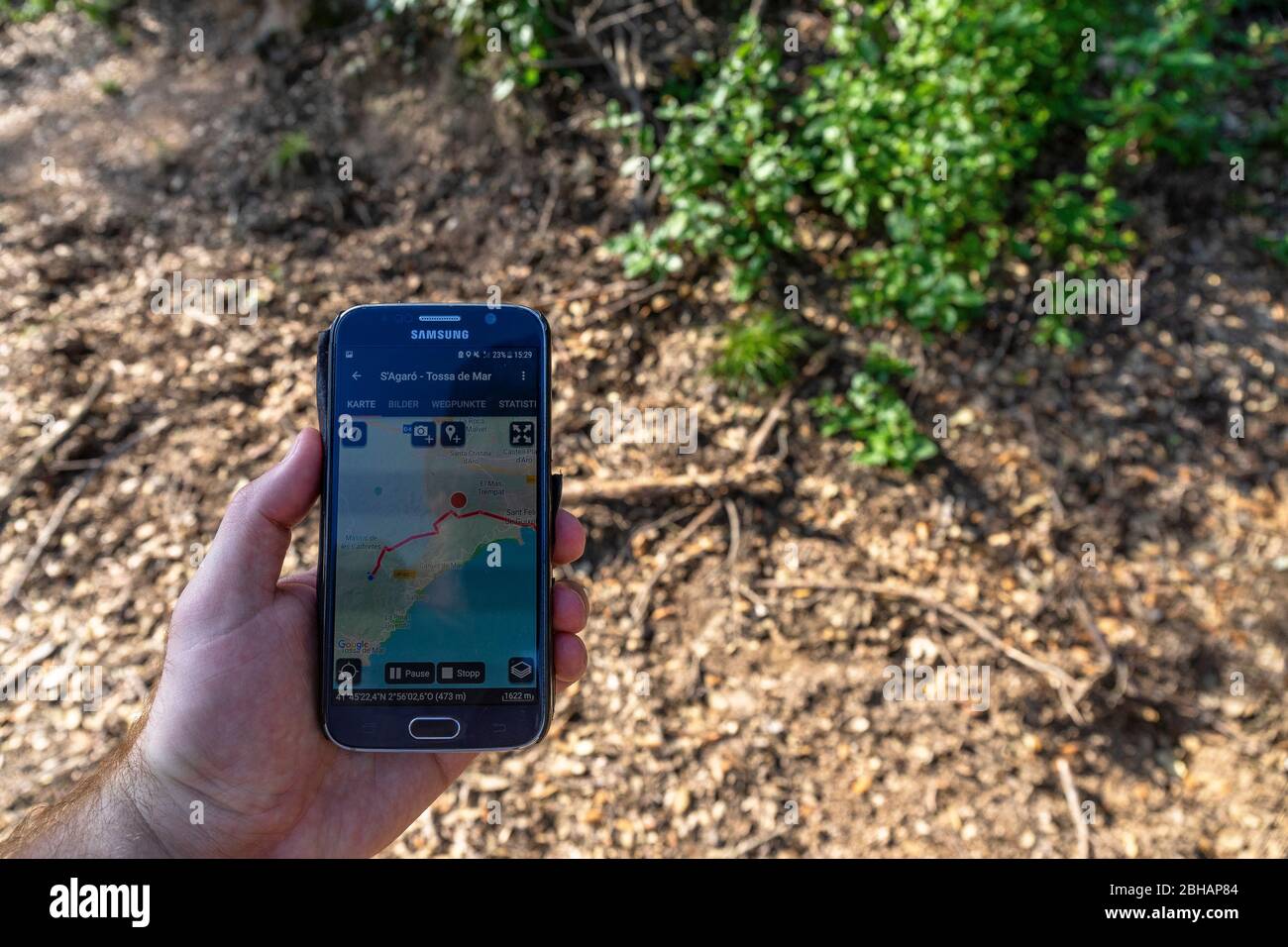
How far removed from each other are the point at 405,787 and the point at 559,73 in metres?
3.93

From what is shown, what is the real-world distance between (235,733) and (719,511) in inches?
86.6

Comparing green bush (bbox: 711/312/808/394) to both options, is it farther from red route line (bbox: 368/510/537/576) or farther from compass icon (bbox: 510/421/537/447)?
red route line (bbox: 368/510/537/576)

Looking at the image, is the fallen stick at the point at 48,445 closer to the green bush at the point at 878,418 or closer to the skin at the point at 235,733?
the skin at the point at 235,733

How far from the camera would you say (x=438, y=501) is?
87.3 inches

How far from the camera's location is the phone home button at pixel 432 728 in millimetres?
2129

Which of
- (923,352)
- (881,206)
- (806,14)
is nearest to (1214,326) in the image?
(923,352)

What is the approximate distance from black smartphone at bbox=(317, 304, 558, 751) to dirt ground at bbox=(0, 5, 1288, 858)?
1.37 meters

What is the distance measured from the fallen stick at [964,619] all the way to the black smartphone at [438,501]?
5.32ft

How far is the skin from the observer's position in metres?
2.07

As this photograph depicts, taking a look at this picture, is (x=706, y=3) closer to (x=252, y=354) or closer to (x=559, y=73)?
(x=559, y=73)

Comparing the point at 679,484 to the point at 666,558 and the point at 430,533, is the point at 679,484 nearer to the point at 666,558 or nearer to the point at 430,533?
the point at 666,558

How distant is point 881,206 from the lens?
3.79 meters

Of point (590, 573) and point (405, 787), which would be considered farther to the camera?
point (590, 573)

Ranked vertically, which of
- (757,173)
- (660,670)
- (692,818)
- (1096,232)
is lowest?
(692,818)
